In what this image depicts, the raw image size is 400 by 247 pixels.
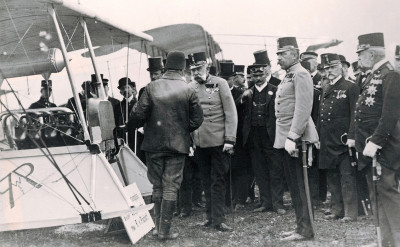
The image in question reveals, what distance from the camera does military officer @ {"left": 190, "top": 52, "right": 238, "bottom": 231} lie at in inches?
213

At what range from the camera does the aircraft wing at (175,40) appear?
10.9 metres

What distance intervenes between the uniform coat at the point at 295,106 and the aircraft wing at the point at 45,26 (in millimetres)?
2622

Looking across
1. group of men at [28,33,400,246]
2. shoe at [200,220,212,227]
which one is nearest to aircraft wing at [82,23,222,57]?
group of men at [28,33,400,246]

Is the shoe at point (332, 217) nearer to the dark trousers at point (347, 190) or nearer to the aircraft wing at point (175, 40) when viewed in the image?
the dark trousers at point (347, 190)

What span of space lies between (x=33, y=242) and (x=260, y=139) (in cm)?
345

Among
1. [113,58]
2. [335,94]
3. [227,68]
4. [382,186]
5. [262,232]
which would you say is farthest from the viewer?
[113,58]

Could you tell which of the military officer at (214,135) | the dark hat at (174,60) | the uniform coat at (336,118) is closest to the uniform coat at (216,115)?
the military officer at (214,135)

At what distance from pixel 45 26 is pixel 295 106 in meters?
4.01

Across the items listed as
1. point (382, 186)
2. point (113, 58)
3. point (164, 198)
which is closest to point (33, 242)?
point (164, 198)

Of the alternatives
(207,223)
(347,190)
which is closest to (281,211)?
(347,190)

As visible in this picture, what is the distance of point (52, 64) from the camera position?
22.7ft

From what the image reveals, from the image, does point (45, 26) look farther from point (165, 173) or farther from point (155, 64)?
point (165, 173)

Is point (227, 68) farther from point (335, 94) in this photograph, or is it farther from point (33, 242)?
point (33, 242)

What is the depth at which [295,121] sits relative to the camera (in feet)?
14.7
